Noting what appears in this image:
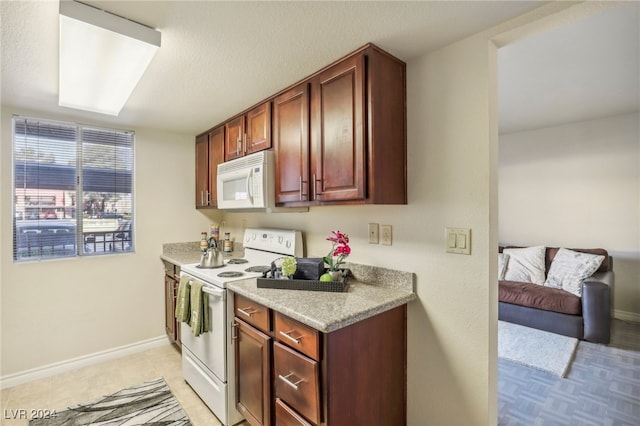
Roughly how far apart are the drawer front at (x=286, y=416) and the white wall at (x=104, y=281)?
205 cm

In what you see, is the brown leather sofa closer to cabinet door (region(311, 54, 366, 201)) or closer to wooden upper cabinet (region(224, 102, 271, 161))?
cabinet door (region(311, 54, 366, 201))

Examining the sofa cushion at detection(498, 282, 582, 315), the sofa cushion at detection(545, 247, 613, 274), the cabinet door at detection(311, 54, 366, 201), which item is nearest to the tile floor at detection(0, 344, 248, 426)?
the cabinet door at detection(311, 54, 366, 201)

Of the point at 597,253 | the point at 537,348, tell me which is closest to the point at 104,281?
the point at 537,348

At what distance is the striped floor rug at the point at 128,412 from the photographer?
75.0 inches

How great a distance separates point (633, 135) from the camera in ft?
10.8

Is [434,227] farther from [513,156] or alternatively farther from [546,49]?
[513,156]

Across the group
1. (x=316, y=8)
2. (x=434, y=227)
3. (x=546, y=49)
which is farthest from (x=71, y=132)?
(x=546, y=49)

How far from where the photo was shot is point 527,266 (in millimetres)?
3529

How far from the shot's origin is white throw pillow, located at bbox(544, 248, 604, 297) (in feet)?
9.82

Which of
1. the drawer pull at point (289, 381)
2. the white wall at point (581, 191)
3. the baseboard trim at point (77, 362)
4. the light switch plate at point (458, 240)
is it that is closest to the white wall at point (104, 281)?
the baseboard trim at point (77, 362)

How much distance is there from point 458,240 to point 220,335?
148 cm

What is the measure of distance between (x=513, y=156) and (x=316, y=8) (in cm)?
407

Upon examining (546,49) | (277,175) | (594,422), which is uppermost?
(546,49)

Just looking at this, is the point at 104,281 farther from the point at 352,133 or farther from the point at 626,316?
the point at 626,316
